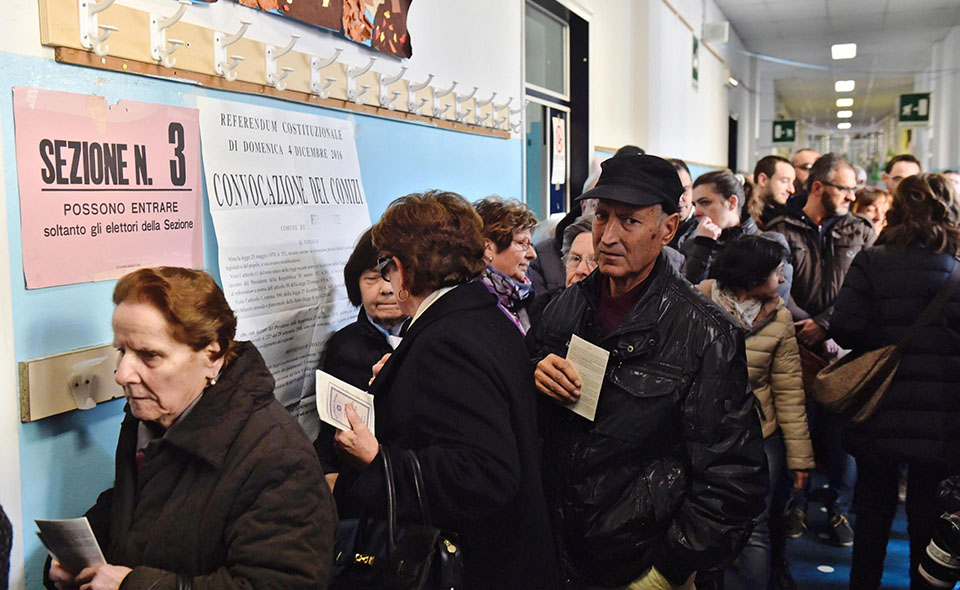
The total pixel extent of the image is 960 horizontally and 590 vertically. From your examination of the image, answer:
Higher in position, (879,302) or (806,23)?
(806,23)

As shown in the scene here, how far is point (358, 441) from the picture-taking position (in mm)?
1563

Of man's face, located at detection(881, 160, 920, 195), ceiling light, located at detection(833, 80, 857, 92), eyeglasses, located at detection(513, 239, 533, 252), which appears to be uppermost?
ceiling light, located at detection(833, 80, 857, 92)

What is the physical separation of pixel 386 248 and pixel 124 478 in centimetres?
69

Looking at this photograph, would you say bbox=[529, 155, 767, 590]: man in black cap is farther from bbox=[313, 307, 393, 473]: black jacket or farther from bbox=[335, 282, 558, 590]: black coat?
bbox=[313, 307, 393, 473]: black jacket

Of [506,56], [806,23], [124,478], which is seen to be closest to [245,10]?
[124,478]

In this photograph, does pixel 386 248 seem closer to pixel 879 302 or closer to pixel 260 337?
pixel 260 337

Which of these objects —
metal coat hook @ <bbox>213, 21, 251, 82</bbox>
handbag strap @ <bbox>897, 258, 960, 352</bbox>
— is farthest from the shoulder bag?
metal coat hook @ <bbox>213, 21, 251, 82</bbox>

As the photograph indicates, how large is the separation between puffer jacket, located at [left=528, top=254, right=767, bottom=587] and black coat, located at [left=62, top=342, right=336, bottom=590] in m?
0.61

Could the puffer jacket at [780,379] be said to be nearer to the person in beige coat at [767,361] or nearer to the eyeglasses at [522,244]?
the person in beige coat at [767,361]

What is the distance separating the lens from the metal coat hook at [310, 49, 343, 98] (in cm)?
250

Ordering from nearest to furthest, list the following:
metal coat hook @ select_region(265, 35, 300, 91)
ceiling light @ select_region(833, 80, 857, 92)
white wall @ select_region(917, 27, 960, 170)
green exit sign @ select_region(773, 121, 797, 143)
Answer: metal coat hook @ select_region(265, 35, 300, 91)
white wall @ select_region(917, 27, 960, 170)
green exit sign @ select_region(773, 121, 797, 143)
ceiling light @ select_region(833, 80, 857, 92)

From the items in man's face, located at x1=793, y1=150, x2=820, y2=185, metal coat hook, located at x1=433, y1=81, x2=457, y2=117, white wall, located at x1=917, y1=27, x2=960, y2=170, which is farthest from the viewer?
white wall, located at x1=917, y1=27, x2=960, y2=170

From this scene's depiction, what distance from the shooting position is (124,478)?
1.54m

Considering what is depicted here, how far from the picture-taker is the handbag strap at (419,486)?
156 cm
